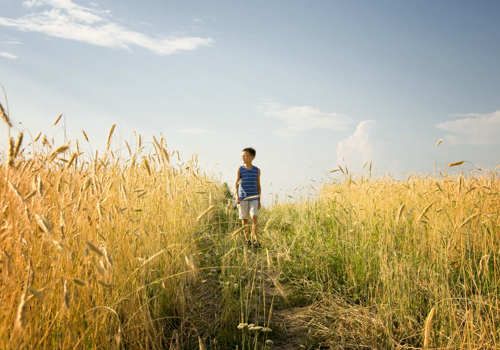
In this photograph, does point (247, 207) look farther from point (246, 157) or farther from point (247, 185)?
point (246, 157)

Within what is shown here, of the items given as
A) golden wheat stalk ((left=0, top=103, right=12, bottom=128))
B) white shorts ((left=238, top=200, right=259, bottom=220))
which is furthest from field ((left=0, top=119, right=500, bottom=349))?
white shorts ((left=238, top=200, right=259, bottom=220))

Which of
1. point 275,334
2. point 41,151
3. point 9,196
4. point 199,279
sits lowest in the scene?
point 275,334

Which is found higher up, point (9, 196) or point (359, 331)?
point (9, 196)

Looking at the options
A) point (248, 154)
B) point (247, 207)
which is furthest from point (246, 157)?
point (247, 207)

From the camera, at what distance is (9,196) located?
5.14 feet

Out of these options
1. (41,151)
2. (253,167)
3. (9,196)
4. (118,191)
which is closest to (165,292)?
(118,191)

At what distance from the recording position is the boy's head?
18.5 feet

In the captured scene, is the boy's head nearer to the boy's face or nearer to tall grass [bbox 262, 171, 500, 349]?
the boy's face

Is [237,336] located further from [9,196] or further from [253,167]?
[253,167]

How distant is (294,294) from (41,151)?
2557mm

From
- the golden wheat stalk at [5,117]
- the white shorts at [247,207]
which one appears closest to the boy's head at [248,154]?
the white shorts at [247,207]

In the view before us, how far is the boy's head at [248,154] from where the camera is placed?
5633 mm

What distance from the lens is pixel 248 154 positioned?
224 inches

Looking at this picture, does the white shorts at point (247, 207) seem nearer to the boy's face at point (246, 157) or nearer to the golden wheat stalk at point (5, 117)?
the boy's face at point (246, 157)
